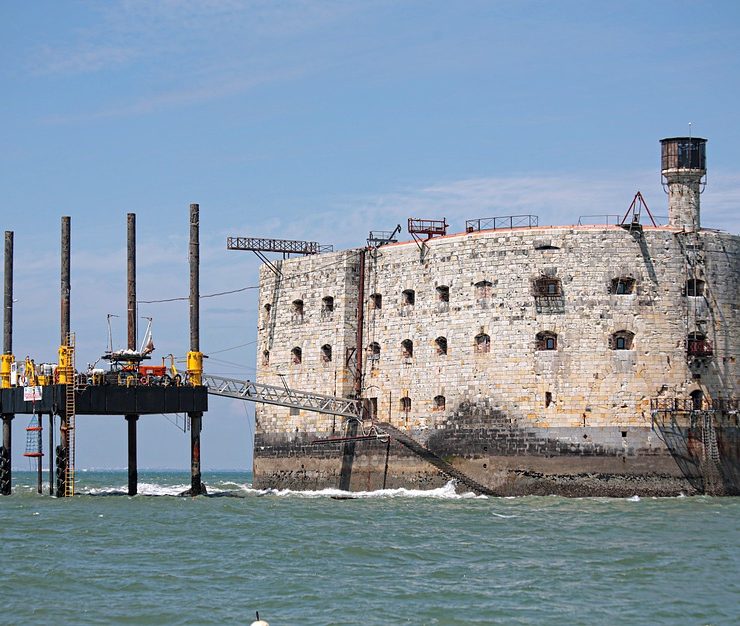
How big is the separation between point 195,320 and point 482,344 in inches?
444

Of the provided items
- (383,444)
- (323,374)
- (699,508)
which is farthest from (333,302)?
(699,508)

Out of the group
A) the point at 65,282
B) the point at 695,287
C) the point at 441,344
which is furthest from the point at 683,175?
the point at 65,282

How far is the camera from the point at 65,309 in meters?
58.0

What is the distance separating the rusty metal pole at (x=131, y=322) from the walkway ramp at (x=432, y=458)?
32.4 ft

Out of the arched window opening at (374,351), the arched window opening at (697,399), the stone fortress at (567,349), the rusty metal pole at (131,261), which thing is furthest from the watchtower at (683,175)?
the rusty metal pole at (131,261)

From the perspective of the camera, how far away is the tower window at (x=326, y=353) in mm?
63344

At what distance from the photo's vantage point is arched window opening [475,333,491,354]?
186 ft

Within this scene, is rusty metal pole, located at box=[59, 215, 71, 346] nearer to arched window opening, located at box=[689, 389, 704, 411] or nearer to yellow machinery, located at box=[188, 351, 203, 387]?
yellow machinery, located at box=[188, 351, 203, 387]

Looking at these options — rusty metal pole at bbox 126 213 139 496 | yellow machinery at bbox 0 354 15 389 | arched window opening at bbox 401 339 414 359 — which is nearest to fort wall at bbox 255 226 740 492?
arched window opening at bbox 401 339 414 359

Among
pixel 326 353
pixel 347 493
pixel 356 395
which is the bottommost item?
pixel 347 493

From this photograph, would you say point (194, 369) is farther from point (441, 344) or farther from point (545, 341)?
point (545, 341)

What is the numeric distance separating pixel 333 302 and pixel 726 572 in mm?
30184

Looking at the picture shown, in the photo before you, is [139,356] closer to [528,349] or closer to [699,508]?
[528,349]

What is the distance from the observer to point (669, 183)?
57.2 meters
